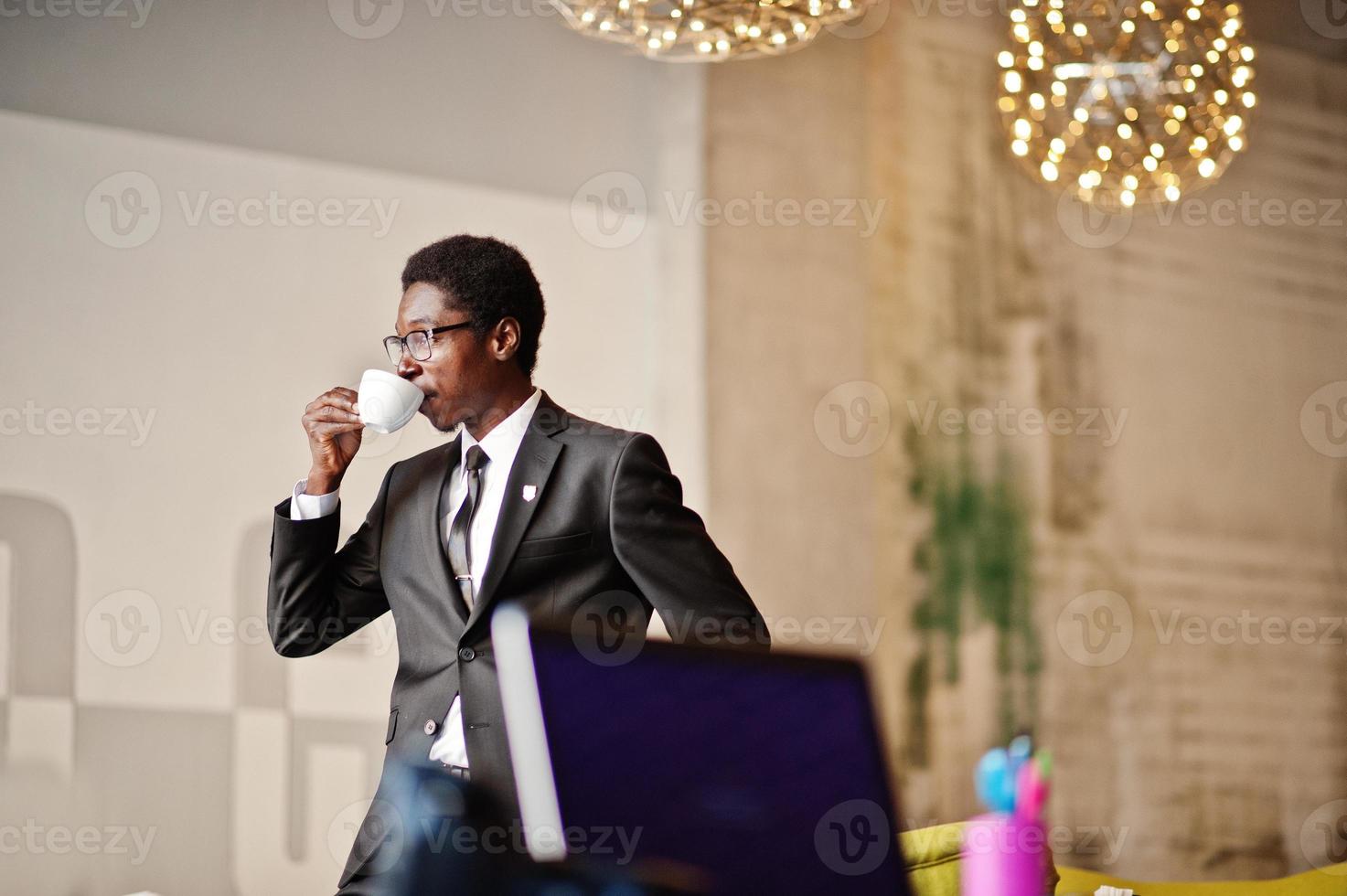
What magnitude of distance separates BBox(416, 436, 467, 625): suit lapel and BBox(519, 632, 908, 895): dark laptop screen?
3.66ft

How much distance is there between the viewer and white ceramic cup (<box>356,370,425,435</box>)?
7.27 ft

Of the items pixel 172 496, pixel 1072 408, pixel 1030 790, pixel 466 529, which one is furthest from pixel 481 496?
pixel 1072 408

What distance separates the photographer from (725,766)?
1.06m

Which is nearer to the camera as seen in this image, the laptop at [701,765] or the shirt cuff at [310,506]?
the laptop at [701,765]

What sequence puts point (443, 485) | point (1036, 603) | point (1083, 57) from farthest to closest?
1. point (1036, 603)
2. point (1083, 57)
3. point (443, 485)

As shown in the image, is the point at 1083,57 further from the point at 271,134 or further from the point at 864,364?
the point at 271,134

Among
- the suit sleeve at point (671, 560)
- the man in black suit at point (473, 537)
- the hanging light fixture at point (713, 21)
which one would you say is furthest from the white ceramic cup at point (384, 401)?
the hanging light fixture at point (713, 21)

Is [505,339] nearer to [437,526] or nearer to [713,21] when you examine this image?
[437,526]

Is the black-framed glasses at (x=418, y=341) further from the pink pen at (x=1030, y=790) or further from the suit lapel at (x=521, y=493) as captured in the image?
the pink pen at (x=1030, y=790)

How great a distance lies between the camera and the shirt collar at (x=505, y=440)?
7.54 feet

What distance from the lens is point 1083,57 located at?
307 cm

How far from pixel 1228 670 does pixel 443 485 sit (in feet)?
13.6

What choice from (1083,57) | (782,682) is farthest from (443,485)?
(1083,57)

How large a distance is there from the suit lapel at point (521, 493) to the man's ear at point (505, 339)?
0.10 m
